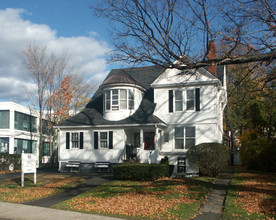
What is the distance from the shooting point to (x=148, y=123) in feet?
65.1

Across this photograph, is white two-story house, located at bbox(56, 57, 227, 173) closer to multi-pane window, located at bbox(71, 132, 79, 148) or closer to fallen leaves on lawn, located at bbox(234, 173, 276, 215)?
multi-pane window, located at bbox(71, 132, 79, 148)

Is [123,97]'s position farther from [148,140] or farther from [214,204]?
[214,204]

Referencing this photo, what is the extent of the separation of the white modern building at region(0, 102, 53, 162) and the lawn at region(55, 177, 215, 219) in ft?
69.1

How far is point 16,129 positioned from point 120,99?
16555mm

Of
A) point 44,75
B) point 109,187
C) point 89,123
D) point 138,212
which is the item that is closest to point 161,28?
point 138,212

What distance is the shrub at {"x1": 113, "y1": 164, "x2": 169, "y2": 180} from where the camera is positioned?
15258mm

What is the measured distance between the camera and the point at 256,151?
58.3 ft

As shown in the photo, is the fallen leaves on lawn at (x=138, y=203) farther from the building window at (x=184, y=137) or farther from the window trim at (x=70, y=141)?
the window trim at (x=70, y=141)

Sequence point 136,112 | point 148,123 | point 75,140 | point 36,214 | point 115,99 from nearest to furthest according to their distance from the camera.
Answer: point 36,214
point 148,123
point 115,99
point 136,112
point 75,140

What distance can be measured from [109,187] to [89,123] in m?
8.78

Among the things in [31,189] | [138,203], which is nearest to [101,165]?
[31,189]

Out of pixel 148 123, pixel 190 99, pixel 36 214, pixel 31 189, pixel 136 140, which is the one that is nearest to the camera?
pixel 36 214

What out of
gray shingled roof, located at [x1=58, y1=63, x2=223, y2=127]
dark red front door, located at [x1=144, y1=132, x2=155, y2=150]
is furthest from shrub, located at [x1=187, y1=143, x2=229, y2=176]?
dark red front door, located at [x1=144, y1=132, x2=155, y2=150]

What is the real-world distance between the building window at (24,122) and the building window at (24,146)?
1380 mm
